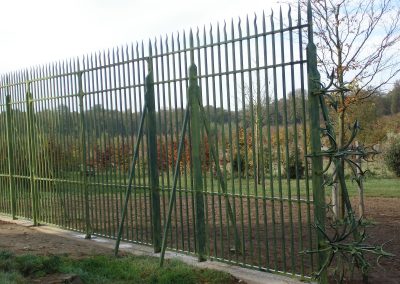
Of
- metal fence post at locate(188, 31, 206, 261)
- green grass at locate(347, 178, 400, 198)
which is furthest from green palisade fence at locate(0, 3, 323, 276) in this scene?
green grass at locate(347, 178, 400, 198)

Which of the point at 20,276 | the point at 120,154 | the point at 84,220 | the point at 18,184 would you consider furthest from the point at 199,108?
the point at 18,184

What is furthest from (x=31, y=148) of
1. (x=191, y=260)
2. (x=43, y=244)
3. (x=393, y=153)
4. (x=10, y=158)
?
(x=393, y=153)

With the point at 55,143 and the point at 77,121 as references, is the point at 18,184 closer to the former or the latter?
A: the point at 55,143

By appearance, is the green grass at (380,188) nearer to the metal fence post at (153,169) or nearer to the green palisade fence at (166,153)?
the green palisade fence at (166,153)

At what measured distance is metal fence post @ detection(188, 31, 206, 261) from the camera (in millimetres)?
7039

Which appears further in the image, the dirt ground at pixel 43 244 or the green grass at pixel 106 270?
the dirt ground at pixel 43 244

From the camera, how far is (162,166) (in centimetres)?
777

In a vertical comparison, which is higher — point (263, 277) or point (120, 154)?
point (120, 154)

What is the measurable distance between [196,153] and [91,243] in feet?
9.79

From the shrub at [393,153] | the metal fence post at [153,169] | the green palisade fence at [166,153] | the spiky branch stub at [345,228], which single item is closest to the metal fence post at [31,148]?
the green palisade fence at [166,153]

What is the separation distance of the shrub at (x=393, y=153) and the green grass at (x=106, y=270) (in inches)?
547

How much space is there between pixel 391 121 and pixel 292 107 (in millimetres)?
16629

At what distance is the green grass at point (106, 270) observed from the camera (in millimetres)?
6129

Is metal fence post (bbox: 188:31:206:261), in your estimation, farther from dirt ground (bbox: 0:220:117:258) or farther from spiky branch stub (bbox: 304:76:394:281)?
spiky branch stub (bbox: 304:76:394:281)
